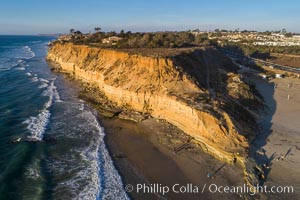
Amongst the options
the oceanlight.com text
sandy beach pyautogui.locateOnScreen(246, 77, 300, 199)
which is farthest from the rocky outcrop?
the oceanlight.com text

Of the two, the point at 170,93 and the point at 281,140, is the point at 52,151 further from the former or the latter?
the point at 281,140

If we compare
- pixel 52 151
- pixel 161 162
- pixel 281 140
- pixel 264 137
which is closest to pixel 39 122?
pixel 52 151

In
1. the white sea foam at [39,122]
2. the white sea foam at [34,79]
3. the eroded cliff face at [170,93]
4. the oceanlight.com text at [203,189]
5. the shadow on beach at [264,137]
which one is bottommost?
the oceanlight.com text at [203,189]

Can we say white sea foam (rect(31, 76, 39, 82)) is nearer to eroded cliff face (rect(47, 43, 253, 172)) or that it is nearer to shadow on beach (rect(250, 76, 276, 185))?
eroded cliff face (rect(47, 43, 253, 172))

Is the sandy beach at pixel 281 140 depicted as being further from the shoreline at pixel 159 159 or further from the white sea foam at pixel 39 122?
the white sea foam at pixel 39 122

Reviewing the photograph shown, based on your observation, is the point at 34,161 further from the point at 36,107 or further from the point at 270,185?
the point at 270,185

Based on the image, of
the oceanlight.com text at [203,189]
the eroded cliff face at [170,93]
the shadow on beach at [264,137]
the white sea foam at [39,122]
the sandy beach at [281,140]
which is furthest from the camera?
the white sea foam at [39,122]

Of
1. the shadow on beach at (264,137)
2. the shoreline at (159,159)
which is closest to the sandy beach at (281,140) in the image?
the shadow on beach at (264,137)
